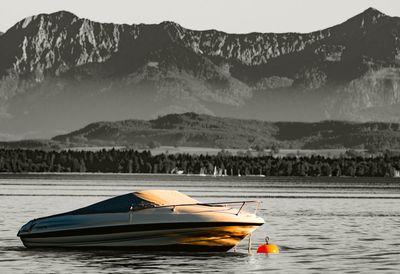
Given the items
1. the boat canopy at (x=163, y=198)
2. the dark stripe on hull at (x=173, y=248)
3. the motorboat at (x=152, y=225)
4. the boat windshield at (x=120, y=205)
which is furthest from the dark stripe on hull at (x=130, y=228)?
the boat canopy at (x=163, y=198)

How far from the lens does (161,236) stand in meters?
62.9

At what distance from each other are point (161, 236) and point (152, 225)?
0.90 m

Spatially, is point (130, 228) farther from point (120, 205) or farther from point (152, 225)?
point (120, 205)

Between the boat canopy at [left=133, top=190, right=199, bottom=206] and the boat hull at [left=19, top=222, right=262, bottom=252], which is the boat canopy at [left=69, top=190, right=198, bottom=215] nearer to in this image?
the boat canopy at [left=133, top=190, right=199, bottom=206]

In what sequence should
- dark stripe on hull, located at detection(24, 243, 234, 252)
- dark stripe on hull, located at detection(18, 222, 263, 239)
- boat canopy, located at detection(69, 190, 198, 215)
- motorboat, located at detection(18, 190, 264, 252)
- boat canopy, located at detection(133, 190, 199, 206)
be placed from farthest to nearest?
1. boat canopy, located at detection(133, 190, 199, 206)
2. boat canopy, located at detection(69, 190, 198, 215)
3. dark stripe on hull, located at detection(24, 243, 234, 252)
4. motorboat, located at detection(18, 190, 264, 252)
5. dark stripe on hull, located at detection(18, 222, 263, 239)

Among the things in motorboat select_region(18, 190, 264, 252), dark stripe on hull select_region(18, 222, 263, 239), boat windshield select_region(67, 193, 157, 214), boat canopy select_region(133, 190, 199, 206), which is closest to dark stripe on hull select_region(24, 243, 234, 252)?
motorboat select_region(18, 190, 264, 252)

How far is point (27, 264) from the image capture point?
58.7 metres

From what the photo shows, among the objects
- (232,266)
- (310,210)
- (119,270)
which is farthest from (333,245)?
(310,210)

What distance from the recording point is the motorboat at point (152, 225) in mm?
62438

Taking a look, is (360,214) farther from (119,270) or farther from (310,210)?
(119,270)

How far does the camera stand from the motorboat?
205ft

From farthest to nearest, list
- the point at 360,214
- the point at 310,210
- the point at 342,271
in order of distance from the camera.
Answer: the point at 310,210
the point at 360,214
the point at 342,271

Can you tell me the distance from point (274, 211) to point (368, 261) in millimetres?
60121

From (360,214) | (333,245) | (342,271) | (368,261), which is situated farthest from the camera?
(360,214)
